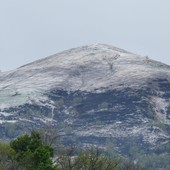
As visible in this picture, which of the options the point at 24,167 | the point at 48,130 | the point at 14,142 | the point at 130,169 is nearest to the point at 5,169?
the point at 24,167

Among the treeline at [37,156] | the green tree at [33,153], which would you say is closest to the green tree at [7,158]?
the treeline at [37,156]

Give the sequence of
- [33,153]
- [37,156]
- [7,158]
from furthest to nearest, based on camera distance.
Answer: [7,158], [33,153], [37,156]

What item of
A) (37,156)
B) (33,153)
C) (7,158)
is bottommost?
(7,158)

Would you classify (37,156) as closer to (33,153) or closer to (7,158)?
(33,153)

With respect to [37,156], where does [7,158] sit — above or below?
below

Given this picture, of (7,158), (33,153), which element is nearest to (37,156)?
(33,153)

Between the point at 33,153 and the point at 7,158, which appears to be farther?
the point at 7,158

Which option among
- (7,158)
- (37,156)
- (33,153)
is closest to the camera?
(37,156)

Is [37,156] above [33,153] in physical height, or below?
below

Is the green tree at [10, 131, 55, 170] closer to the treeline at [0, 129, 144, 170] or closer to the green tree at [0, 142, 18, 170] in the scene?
the treeline at [0, 129, 144, 170]

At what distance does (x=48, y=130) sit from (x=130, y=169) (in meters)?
28.1

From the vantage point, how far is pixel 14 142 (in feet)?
263

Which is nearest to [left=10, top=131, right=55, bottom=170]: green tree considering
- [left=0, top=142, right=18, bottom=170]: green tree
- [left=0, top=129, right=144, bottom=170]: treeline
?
[left=0, top=129, right=144, bottom=170]: treeline

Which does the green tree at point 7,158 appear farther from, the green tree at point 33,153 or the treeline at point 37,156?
the green tree at point 33,153
